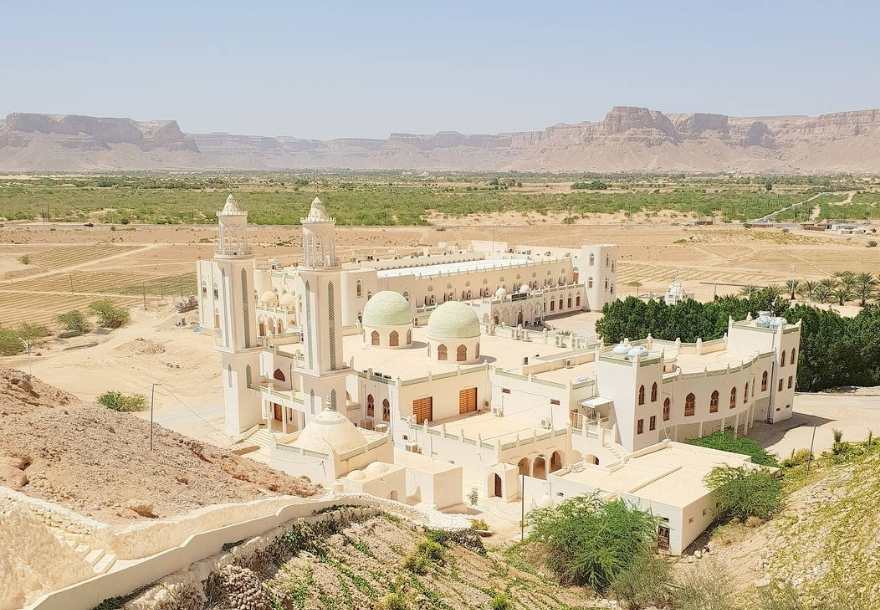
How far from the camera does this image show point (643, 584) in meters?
18.9

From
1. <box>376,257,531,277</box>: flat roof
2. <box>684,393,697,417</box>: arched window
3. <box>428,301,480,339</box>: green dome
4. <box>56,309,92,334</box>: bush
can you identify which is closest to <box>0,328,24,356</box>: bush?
<box>56,309,92,334</box>: bush

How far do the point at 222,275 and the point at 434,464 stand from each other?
1320cm

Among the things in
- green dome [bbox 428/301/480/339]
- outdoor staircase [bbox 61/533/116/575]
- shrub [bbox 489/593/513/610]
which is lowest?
shrub [bbox 489/593/513/610]

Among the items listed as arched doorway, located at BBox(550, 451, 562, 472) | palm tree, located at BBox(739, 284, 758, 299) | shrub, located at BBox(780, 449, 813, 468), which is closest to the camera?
shrub, located at BBox(780, 449, 813, 468)

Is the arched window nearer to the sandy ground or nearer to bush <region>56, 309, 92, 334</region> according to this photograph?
the sandy ground

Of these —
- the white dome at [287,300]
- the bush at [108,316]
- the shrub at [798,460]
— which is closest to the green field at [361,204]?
the bush at [108,316]

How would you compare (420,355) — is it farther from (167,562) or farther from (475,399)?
(167,562)

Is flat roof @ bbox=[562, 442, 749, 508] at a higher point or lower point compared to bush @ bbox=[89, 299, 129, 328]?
higher

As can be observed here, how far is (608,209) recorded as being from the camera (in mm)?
132000

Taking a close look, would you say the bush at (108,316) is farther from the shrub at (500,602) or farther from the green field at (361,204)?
the green field at (361,204)

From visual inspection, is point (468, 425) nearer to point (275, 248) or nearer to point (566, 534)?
point (566, 534)

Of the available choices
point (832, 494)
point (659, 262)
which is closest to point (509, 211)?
point (659, 262)

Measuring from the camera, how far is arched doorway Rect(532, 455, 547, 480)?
27.6 m

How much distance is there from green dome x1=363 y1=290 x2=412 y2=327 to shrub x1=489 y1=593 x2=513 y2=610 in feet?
63.2
